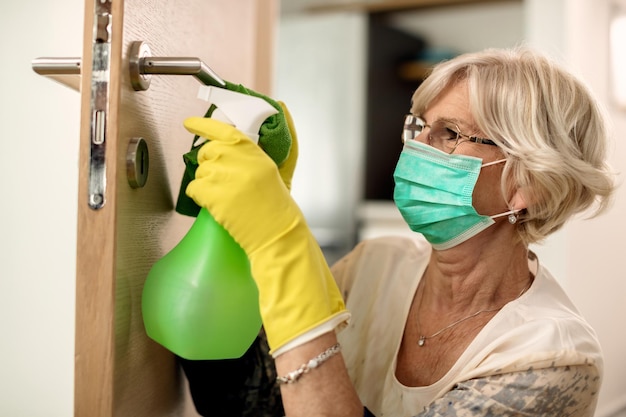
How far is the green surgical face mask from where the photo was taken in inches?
45.8

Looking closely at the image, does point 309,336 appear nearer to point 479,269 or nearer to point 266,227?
point 266,227

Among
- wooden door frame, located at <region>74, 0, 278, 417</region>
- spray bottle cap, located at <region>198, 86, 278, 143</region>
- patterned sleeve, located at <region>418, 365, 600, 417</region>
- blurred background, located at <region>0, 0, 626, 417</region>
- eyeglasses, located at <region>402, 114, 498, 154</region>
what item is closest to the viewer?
wooden door frame, located at <region>74, 0, 278, 417</region>

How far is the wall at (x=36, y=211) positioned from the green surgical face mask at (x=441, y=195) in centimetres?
62

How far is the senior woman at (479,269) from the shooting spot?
99 centimetres

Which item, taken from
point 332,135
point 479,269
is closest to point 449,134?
point 479,269

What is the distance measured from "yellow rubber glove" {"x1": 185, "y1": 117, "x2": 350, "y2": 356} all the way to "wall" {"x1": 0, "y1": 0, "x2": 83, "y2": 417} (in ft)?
1.37

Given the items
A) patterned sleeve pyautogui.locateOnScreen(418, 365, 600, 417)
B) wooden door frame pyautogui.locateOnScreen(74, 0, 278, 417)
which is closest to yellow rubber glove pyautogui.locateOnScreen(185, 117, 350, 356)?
wooden door frame pyautogui.locateOnScreen(74, 0, 278, 417)

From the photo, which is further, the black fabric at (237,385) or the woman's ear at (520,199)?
the woman's ear at (520,199)

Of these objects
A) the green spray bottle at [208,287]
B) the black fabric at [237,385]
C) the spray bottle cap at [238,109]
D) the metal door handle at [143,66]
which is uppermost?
the metal door handle at [143,66]

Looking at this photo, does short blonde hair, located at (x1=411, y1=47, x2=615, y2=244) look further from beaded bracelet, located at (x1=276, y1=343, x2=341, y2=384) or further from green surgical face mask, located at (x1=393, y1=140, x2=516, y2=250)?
beaded bracelet, located at (x1=276, y1=343, x2=341, y2=384)

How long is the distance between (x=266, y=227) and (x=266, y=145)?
0.13 metres

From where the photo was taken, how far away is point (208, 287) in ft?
2.61

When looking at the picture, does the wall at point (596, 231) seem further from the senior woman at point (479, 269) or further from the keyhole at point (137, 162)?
the keyhole at point (137, 162)

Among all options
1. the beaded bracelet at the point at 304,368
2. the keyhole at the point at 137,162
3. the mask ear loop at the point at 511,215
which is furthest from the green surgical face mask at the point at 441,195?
the keyhole at the point at 137,162
